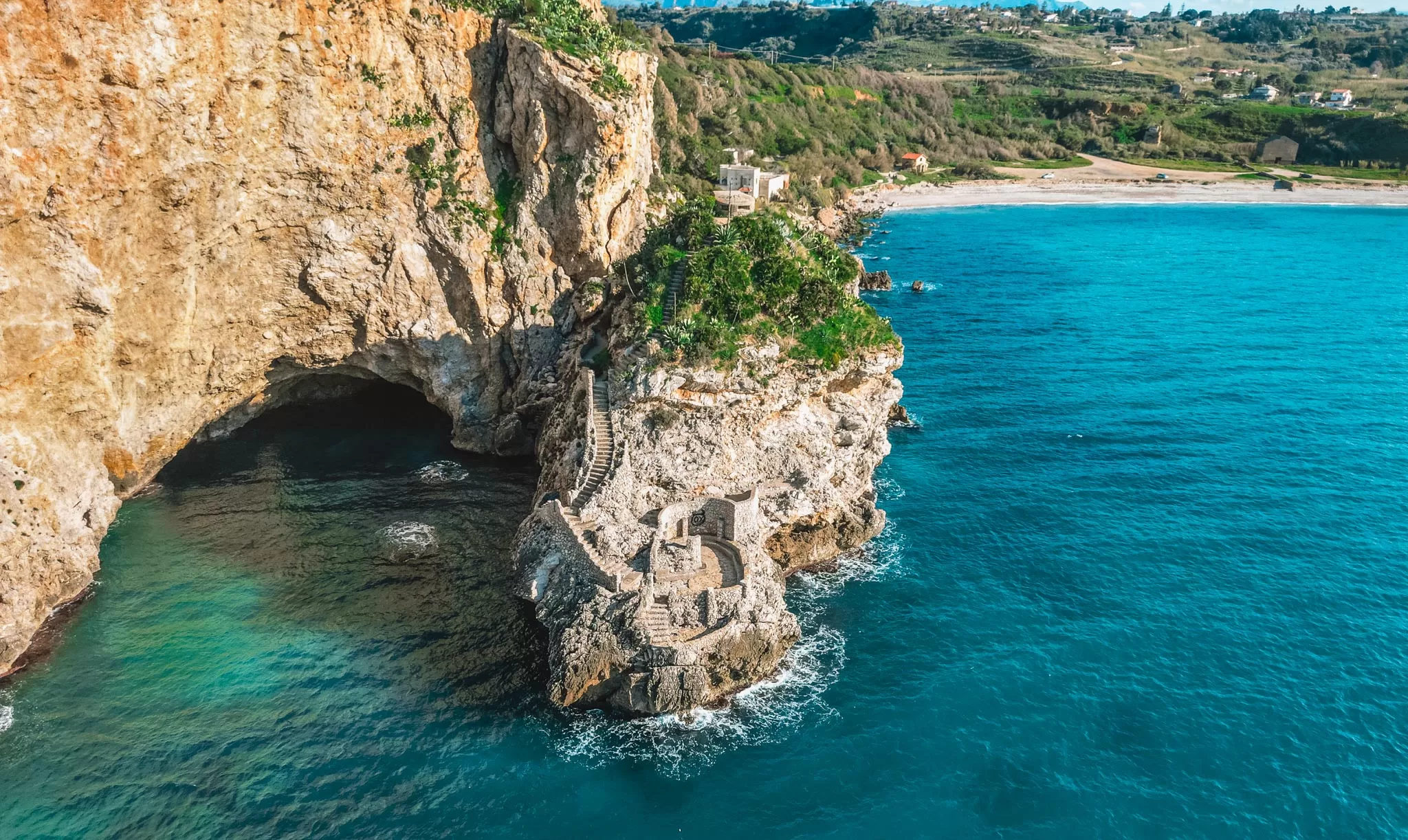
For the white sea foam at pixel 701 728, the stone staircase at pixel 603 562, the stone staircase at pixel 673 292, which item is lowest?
the white sea foam at pixel 701 728

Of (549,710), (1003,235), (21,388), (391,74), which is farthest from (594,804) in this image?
(1003,235)

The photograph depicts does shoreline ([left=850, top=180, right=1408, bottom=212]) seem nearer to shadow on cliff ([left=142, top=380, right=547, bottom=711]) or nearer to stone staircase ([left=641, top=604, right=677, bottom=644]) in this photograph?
shadow on cliff ([left=142, top=380, right=547, bottom=711])

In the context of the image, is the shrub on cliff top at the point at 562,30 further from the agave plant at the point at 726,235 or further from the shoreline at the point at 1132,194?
the shoreline at the point at 1132,194

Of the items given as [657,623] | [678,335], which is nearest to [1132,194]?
[678,335]

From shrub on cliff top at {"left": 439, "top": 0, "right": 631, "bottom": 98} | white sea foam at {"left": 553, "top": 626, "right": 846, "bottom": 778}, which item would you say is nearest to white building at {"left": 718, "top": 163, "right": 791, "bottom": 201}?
shrub on cliff top at {"left": 439, "top": 0, "right": 631, "bottom": 98}

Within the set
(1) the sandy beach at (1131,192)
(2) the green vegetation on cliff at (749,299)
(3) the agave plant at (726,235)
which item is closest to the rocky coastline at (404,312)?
(2) the green vegetation on cliff at (749,299)

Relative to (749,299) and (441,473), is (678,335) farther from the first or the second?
(441,473)
